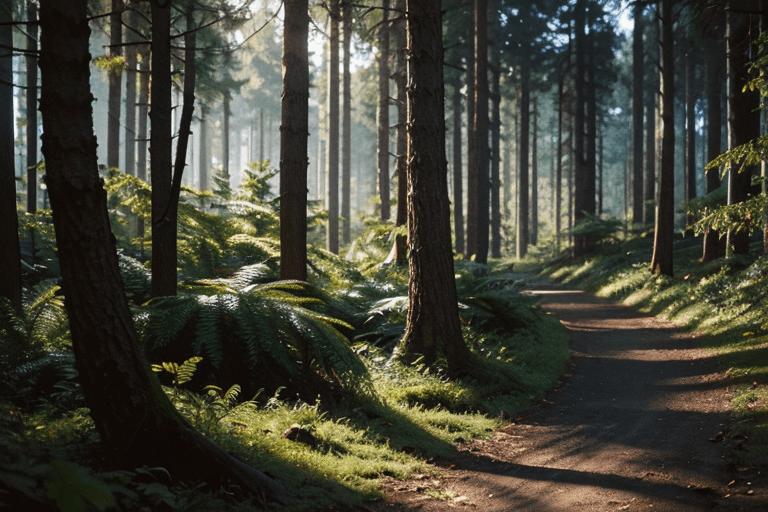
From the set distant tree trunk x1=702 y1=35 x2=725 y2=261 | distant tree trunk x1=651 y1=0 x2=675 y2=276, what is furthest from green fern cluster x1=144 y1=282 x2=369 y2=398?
distant tree trunk x1=702 y1=35 x2=725 y2=261

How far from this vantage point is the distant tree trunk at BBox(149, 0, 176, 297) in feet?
22.9

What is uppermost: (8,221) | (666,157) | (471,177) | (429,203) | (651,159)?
(651,159)

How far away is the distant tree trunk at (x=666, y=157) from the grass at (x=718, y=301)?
865mm

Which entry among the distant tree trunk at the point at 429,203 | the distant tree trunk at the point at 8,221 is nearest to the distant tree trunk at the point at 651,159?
the distant tree trunk at the point at 429,203

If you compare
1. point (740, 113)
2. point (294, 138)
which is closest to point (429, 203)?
point (294, 138)

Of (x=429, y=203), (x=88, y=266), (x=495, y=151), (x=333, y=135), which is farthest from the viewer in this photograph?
(x=495, y=151)

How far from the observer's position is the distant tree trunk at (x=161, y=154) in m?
6.96

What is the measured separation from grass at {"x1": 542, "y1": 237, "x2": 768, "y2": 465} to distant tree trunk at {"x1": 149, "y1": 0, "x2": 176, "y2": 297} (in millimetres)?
5852

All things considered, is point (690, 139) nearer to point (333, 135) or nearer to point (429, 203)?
point (333, 135)

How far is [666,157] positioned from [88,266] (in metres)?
19.1

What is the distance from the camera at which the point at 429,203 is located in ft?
28.5

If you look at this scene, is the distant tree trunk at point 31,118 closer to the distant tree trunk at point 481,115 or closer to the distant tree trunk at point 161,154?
the distant tree trunk at point 161,154

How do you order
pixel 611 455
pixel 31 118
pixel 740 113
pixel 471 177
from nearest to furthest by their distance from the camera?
pixel 611 455 → pixel 740 113 → pixel 31 118 → pixel 471 177

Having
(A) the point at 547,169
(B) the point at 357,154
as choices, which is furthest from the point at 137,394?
(A) the point at 547,169
